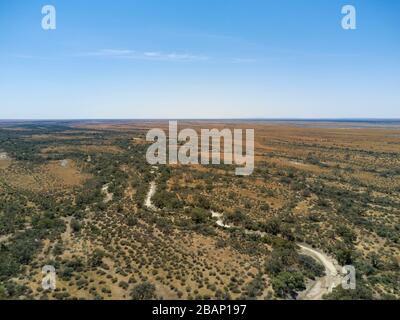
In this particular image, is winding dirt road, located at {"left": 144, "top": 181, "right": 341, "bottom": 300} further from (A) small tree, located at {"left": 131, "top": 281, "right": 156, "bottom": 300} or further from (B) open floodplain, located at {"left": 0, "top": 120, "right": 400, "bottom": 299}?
(A) small tree, located at {"left": 131, "top": 281, "right": 156, "bottom": 300}

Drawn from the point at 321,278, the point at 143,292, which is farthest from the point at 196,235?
the point at 321,278

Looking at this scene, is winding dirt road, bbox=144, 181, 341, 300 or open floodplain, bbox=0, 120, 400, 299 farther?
open floodplain, bbox=0, 120, 400, 299

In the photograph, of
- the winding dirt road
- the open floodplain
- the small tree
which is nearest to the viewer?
the small tree

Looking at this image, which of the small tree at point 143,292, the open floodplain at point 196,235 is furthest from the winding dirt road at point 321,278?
the small tree at point 143,292

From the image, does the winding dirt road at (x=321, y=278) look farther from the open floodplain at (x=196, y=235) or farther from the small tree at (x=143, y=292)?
the small tree at (x=143, y=292)

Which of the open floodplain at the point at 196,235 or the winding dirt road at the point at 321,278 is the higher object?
the open floodplain at the point at 196,235

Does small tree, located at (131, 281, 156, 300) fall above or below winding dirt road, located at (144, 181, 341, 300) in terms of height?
above

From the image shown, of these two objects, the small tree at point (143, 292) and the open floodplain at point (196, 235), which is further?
the open floodplain at point (196, 235)

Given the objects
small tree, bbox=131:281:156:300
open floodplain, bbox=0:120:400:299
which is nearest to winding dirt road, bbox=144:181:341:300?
open floodplain, bbox=0:120:400:299

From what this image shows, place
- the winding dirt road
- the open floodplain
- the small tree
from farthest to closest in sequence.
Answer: the open floodplain < the winding dirt road < the small tree
